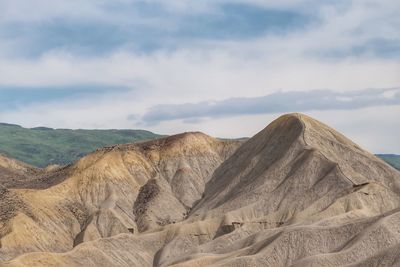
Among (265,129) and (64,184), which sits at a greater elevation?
(265,129)

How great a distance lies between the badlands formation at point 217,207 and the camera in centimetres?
11044

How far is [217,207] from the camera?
16275 cm

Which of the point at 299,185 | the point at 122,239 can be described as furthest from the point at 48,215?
the point at 299,185

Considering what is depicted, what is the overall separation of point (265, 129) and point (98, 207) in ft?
147

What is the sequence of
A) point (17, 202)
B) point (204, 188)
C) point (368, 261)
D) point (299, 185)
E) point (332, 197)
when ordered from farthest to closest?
point (204, 188) → point (17, 202) → point (299, 185) → point (332, 197) → point (368, 261)

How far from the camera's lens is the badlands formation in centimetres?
11044

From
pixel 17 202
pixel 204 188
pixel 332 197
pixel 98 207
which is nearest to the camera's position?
pixel 332 197

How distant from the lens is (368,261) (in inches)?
3290

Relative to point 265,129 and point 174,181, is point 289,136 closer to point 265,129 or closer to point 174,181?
point 265,129

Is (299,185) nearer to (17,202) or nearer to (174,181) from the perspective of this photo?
(174,181)

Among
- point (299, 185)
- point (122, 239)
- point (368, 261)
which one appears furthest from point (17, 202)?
point (368, 261)

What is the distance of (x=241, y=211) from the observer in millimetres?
153000

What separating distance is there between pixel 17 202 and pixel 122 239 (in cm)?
3103

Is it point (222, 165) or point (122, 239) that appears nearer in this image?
point (122, 239)
